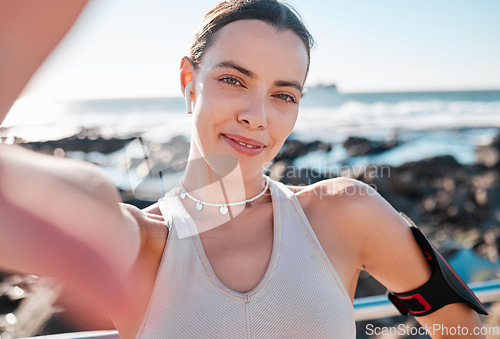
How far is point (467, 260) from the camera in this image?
604 centimetres

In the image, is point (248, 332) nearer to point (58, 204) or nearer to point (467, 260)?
point (58, 204)

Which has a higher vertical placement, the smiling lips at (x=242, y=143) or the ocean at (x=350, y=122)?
the smiling lips at (x=242, y=143)

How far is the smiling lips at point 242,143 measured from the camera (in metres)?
1.40

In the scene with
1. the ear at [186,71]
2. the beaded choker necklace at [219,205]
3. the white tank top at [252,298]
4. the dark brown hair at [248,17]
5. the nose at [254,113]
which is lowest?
the white tank top at [252,298]

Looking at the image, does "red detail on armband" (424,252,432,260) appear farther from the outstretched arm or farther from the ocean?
the ocean

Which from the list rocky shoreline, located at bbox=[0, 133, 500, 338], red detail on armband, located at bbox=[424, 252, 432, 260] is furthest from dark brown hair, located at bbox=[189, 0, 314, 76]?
rocky shoreline, located at bbox=[0, 133, 500, 338]

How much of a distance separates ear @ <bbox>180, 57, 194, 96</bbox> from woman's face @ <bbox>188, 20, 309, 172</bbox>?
0.15 metres

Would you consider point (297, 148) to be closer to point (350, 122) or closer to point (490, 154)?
point (490, 154)

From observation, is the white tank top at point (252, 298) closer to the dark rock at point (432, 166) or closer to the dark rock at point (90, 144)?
the dark rock at point (432, 166)

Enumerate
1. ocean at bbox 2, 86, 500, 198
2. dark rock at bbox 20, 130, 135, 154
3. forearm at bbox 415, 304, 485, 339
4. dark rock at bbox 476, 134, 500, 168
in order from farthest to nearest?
1. dark rock at bbox 20, 130, 135, 154
2. ocean at bbox 2, 86, 500, 198
3. dark rock at bbox 476, 134, 500, 168
4. forearm at bbox 415, 304, 485, 339

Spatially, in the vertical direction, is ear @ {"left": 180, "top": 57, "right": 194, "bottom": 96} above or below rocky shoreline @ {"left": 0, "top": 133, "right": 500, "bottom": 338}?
above

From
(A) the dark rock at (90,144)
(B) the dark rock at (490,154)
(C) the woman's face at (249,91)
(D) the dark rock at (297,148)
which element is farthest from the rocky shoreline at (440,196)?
(A) the dark rock at (90,144)

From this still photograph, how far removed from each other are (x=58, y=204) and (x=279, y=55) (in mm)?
1162

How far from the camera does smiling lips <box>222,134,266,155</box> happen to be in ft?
4.60
